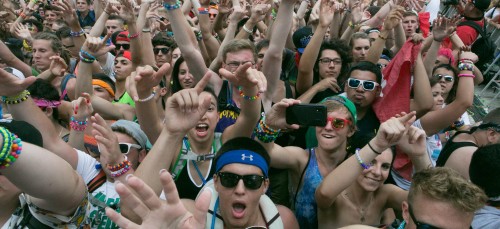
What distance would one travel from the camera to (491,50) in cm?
728

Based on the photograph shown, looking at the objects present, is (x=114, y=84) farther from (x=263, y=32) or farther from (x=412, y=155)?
(x=412, y=155)

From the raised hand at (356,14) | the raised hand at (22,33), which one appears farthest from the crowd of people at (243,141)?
the raised hand at (22,33)

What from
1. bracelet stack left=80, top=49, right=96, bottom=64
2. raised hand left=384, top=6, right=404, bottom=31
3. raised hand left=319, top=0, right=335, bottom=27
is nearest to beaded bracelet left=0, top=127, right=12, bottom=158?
bracelet stack left=80, top=49, right=96, bottom=64

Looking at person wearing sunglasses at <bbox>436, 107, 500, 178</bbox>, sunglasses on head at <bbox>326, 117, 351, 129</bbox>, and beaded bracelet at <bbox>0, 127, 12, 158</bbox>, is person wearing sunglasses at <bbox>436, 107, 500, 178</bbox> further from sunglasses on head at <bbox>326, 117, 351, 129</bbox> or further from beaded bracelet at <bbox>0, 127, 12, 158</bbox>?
beaded bracelet at <bbox>0, 127, 12, 158</bbox>

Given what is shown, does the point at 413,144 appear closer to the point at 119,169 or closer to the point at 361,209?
the point at 361,209

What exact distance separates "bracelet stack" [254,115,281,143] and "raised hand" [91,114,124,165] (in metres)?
0.86

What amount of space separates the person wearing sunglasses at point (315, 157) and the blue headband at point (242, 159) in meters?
0.29

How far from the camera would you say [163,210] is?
165 centimetres

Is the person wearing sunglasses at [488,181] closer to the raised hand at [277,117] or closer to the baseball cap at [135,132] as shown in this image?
the raised hand at [277,117]

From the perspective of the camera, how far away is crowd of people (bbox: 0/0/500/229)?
200 centimetres

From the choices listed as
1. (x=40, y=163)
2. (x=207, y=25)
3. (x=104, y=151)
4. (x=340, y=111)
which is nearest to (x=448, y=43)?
(x=207, y=25)

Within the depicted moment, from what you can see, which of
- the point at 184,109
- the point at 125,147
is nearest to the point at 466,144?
the point at 184,109

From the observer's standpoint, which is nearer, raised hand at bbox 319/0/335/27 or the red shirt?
raised hand at bbox 319/0/335/27

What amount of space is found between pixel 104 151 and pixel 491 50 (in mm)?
6827
